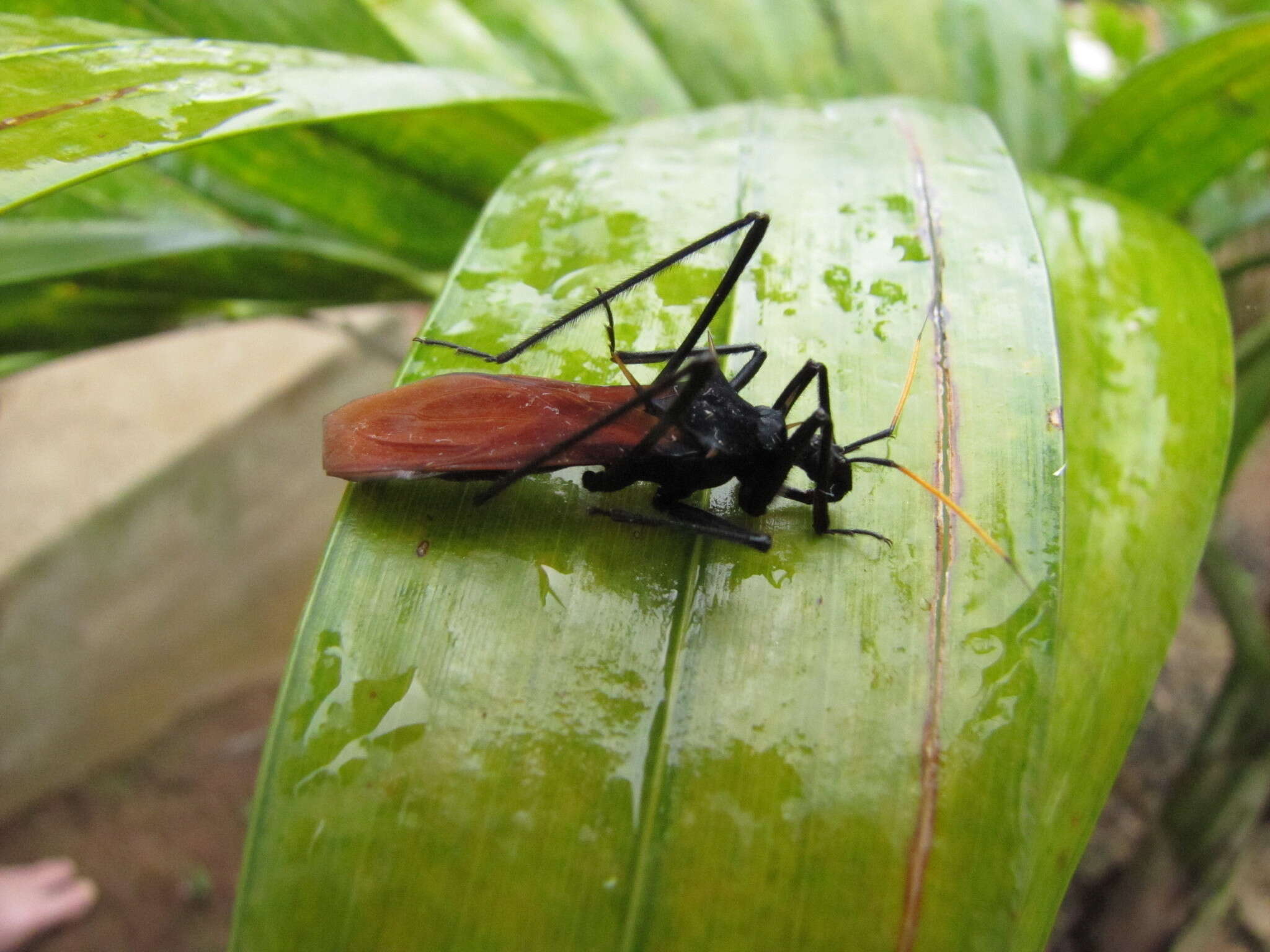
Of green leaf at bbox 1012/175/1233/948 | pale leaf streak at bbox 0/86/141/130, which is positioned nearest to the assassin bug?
green leaf at bbox 1012/175/1233/948

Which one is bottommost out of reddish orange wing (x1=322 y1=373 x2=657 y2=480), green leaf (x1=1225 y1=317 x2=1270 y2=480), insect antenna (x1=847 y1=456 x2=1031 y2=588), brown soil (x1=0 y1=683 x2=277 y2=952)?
brown soil (x1=0 y1=683 x2=277 y2=952)

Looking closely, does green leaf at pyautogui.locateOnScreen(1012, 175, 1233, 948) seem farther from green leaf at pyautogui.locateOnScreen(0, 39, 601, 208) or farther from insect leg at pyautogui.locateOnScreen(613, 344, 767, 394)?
green leaf at pyautogui.locateOnScreen(0, 39, 601, 208)

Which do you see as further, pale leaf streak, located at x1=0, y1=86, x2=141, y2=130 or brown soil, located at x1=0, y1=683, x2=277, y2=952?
brown soil, located at x1=0, y1=683, x2=277, y2=952

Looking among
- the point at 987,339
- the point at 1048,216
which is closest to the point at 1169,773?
the point at 1048,216

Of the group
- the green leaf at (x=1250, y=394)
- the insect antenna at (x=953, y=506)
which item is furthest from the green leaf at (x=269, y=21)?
the green leaf at (x=1250, y=394)

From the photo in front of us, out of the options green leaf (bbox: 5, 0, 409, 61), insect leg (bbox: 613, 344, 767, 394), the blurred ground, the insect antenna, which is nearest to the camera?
the insect antenna

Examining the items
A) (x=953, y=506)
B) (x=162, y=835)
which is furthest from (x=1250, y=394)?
(x=162, y=835)
